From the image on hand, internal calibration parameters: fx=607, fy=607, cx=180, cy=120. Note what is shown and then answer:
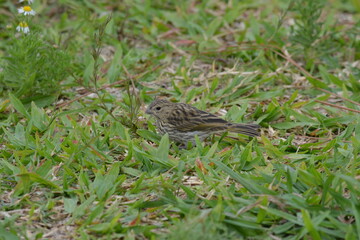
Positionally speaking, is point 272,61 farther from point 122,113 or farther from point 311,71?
point 122,113

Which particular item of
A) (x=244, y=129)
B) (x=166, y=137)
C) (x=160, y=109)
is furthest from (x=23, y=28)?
(x=244, y=129)

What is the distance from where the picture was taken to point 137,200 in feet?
17.1

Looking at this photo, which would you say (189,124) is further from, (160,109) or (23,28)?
(23,28)

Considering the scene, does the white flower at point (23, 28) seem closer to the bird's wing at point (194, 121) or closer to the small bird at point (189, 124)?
the small bird at point (189, 124)

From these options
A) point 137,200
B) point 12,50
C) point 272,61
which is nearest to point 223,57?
point 272,61

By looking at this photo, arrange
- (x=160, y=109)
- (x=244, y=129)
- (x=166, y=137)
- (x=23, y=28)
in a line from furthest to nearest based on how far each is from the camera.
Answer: (x=23, y=28) → (x=160, y=109) → (x=244, y=129) → (x=166, y=137)

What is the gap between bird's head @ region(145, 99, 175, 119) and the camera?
6658mm

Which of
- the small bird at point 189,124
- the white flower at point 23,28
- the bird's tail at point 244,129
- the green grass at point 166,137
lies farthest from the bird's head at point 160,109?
the white flower at point 23,28

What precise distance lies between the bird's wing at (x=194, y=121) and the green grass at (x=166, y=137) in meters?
0.18

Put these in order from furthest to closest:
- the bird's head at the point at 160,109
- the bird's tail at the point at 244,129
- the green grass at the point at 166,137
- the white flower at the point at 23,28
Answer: the white flower at the point at 23,28, the bird's head at the point at 160,109, the bird's tail at the point at 244,129, the green grass at the point at 166,137

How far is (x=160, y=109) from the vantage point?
677 centimetres

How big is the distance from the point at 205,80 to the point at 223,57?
30.7 inches

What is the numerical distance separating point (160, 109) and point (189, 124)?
1.32 feet

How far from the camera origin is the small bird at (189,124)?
21.3 ft
